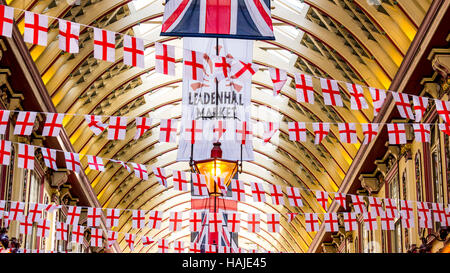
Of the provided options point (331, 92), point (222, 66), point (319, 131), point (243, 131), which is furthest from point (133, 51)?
point (243, 131)

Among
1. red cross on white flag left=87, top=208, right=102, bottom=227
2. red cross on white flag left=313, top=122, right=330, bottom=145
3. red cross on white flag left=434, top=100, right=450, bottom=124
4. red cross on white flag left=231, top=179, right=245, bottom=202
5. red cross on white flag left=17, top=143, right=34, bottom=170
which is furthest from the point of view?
red cross on white flag left=87, top=208, right=102, bottom=227

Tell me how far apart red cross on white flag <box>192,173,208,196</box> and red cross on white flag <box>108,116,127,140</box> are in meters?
3.90

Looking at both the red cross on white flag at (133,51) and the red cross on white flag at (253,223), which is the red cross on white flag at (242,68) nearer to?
the red cross on white flag at (133,51)

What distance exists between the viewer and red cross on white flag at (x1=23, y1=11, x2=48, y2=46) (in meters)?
13.3

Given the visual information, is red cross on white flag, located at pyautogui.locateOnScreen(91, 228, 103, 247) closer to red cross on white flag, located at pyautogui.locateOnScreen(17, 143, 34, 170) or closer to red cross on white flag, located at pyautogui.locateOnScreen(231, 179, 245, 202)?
red cross on white flag, located at pyautogui.locateOnScreen(231, 179, 245, 202)

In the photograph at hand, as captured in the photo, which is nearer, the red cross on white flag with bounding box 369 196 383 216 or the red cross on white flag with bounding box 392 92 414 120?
the red cross on white flag with bounding box 392 92 414 120

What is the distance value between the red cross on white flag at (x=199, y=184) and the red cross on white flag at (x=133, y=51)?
8.17m

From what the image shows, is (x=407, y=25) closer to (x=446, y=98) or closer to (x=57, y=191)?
(x=446, y=98)

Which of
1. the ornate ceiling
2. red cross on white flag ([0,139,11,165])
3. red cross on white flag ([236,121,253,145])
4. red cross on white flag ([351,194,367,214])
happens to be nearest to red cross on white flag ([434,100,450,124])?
the ornate ceiling

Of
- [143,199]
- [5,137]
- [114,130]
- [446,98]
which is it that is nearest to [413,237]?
[446,98]

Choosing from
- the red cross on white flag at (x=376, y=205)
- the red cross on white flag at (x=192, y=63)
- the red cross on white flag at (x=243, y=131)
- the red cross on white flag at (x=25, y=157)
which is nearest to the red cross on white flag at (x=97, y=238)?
the red cross on white flag at (x=243, y=131)

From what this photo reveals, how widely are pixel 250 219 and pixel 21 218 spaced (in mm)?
11105

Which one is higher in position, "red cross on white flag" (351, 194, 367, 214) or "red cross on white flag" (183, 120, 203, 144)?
"red cross on white flag" (183, 120, 203, 144)

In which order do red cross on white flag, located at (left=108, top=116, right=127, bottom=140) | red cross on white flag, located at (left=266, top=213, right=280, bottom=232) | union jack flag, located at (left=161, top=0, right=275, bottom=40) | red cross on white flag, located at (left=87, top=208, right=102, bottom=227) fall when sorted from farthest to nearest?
red cross on white flag, located at (left=266, top=213, right=280, bottom=232) → red cross on white flag, located at (left=87, top=208, right=102, bottom=227) → red cross on white flag, located at (left=108, top=116, right=127, bottom=140) → union jack flag, located at (left=161, top=0, right=275, bottom=40)
